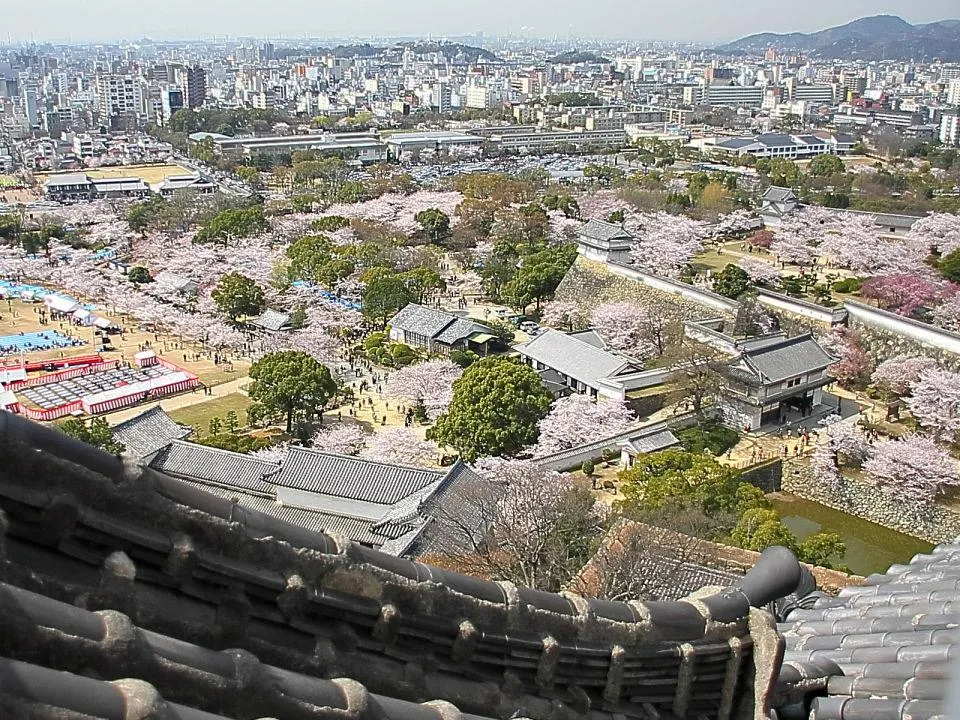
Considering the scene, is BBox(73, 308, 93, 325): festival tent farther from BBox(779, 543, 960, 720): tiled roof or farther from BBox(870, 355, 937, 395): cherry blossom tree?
BBox(779, 543, 960, 720): tiled roof

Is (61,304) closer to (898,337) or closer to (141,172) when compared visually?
(898,337)

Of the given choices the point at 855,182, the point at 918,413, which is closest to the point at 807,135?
the point at 855,182

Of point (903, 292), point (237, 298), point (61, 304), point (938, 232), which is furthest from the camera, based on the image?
point (938, 232)

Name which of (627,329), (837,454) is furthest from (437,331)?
(837,454)

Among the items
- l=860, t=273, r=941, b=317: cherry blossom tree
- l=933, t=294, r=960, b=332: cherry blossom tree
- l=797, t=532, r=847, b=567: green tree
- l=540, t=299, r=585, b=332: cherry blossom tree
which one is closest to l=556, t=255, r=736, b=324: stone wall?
l=540, t=299, r=585, b=332: cherry blossom tree

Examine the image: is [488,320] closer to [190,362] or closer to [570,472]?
Result: [190,362]

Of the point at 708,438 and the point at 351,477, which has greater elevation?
the point at 351,477

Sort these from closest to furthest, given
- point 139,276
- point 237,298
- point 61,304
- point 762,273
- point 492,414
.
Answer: point 492,414, point 237,298, point 61,304, point 762,273, point 139,276
